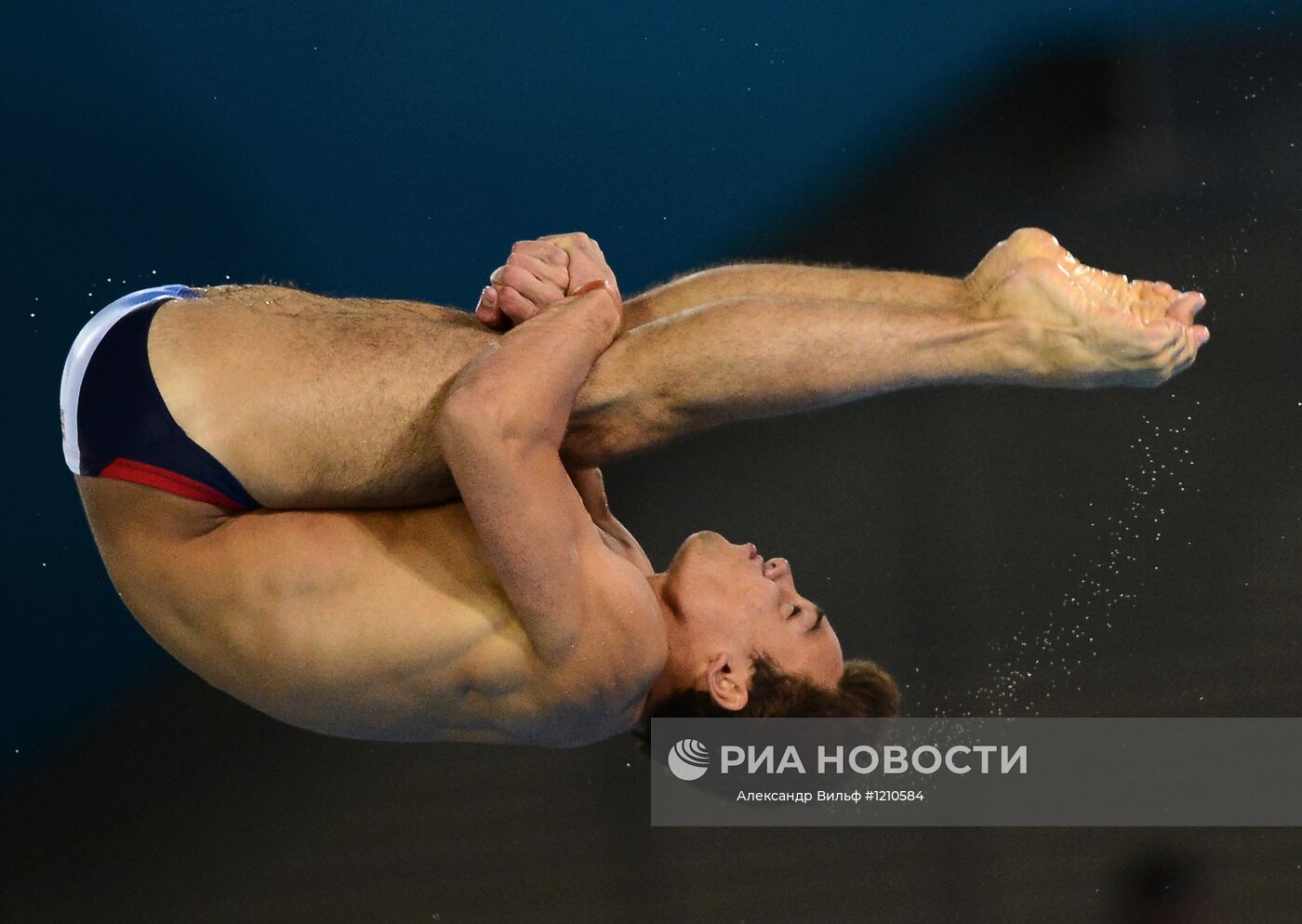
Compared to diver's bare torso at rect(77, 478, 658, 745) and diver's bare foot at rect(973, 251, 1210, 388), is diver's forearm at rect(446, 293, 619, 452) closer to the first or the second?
diver's bare torso at rect(77, 478, 658, 745)

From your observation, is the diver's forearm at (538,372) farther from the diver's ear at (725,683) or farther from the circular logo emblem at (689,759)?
the circular logo emblem at (689,759)

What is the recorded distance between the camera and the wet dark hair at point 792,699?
7.10ft

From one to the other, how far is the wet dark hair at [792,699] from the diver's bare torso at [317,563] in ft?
0.97

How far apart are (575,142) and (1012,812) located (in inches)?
69.9


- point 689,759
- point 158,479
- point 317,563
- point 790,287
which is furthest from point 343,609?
point 689,759

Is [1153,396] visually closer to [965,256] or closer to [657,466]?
[965,256]

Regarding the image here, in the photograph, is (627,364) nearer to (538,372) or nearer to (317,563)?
(538,372)

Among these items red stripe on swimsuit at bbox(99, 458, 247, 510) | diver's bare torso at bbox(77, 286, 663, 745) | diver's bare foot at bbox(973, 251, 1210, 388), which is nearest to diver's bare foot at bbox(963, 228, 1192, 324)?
diver's bare foot at bbox(973, 251, 1210, 388)

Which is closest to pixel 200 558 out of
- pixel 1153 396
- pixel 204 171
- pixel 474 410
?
pixel 474 410

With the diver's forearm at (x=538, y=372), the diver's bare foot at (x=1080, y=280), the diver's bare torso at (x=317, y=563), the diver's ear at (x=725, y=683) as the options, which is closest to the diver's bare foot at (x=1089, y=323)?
the diver's bare foot at (x=1080, y=280)

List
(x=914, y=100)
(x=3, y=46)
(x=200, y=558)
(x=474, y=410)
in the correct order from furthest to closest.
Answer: (x=914, y=100)
(x=3, y=46)
(x=200, y=558)
(x=474, y=410)

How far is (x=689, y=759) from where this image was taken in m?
2.43

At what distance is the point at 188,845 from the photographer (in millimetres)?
3262

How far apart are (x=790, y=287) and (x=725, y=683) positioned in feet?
2.03
